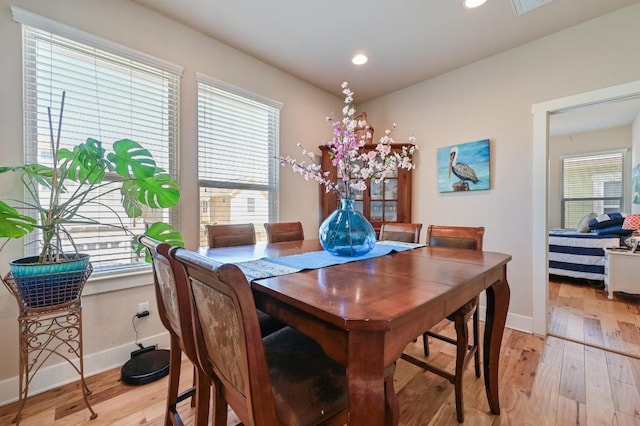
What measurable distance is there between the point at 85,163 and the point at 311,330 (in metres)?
1.68

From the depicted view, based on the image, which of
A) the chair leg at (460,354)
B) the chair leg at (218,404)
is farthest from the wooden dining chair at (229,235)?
the chair leg at (460,354)

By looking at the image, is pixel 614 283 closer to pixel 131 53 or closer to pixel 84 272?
pixel 84 272

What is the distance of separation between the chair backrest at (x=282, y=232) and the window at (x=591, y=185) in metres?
6.33

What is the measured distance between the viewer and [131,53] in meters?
2.03

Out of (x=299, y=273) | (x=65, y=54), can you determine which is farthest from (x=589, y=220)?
(x=65, y=54)

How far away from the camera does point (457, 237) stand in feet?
6.61

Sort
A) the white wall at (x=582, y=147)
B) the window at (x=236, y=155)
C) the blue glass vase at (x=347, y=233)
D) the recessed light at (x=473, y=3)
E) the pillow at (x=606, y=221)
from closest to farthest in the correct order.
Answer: the blue glass vase at (x=347, y=233), the recessed light at (x=473, y=3), the window at (x=236, y=155), the pillow at (x=606, y=221), the white wall at (x=582, y=147)

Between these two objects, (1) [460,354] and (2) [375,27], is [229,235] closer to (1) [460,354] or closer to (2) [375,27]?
(1) [460,354]

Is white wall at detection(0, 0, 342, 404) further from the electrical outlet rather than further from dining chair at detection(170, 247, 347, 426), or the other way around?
dining chair at detection(170, 247, 347, 426)

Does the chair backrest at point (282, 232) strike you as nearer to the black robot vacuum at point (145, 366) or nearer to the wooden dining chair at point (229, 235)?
the wooden dining chair at point (229, 235)

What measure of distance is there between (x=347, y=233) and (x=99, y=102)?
198 cm

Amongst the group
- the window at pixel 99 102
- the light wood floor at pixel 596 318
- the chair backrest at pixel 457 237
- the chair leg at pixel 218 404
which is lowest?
the light wood floor at pixel 596 318

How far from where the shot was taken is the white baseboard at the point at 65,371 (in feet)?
5.34

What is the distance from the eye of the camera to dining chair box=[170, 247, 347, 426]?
2.31 ft
